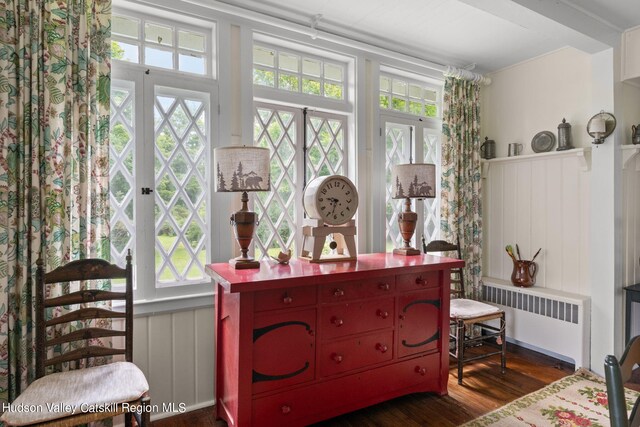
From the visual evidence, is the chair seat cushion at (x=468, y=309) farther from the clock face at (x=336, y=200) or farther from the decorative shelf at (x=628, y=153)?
the decorative shelf at (x=628, y=153)

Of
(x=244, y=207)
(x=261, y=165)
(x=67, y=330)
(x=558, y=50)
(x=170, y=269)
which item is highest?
(x=558, y=50)

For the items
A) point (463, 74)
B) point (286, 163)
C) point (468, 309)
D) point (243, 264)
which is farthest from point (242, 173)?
point (463, 74)

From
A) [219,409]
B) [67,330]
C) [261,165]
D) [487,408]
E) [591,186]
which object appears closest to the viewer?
[67,330]

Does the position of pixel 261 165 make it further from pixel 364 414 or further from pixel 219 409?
pixel 364 414

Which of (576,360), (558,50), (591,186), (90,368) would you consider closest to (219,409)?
(90,368)

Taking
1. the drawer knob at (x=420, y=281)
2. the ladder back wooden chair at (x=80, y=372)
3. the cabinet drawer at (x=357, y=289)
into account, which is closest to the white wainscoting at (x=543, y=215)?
the drawer knob at (x=420, y=281)

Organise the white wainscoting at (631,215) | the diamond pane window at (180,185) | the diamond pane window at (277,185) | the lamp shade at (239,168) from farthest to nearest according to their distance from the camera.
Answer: the white wainscoting at (631,215)
the diamond pane window at (277,185)
the diamond pane window at (180,185)
the lamp shade at (239,168)

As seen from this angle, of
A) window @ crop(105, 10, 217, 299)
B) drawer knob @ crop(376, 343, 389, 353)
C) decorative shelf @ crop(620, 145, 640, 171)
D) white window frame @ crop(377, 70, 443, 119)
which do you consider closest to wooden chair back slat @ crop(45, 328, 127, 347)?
window @ crop(105, 10, 217, 299)

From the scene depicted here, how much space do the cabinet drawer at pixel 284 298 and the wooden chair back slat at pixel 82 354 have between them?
2.47ft

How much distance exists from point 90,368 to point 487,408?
2.33 meters

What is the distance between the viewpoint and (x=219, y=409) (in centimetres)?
218

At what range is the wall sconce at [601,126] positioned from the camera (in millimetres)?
2711

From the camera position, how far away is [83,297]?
1813 mm

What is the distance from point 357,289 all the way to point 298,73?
1.67 m
